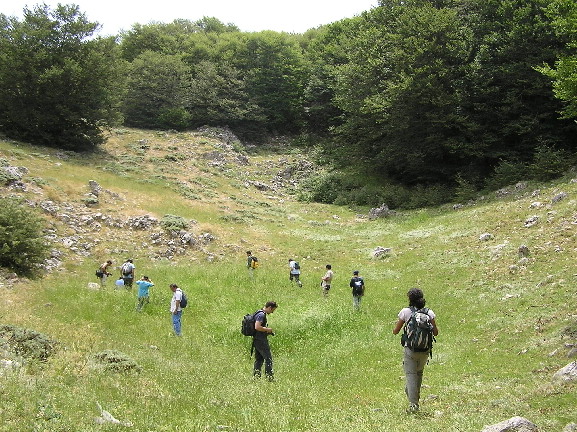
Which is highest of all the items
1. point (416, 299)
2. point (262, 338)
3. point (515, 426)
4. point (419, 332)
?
point (416, 299)

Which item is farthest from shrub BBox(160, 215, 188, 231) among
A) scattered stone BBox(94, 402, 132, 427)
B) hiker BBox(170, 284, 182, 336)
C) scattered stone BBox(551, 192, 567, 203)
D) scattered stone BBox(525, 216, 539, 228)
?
scattered stone BBox(94, 402, 132, 427)

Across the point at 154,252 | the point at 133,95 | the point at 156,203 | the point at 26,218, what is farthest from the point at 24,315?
the point at 133,95

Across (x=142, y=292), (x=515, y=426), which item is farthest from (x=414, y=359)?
(x=142, y=292)

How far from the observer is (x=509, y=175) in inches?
1305

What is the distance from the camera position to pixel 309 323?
52.2ft

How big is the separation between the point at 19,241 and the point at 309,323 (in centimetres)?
1283

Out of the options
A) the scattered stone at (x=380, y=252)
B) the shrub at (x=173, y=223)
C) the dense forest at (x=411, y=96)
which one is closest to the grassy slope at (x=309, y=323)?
the scattered stone at (x=380, y=252)

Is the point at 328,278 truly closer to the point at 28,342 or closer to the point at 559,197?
the point at 28,342

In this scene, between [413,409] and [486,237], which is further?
[486,237]

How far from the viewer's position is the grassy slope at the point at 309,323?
739 cm

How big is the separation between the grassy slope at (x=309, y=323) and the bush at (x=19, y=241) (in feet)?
4.51

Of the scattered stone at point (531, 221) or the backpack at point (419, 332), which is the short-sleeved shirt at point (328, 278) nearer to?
the scattered stone at point (531, 221)

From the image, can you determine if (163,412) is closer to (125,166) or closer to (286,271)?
(286,271)

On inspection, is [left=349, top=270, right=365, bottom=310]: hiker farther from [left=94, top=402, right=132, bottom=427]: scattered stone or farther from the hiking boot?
[left=94, top=402, right=132, bottom=427]: scattered stone
